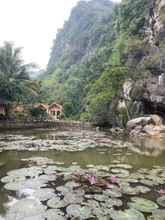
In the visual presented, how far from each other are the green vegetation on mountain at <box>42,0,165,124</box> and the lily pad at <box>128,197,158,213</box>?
59.2ft

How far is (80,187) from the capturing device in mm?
5891

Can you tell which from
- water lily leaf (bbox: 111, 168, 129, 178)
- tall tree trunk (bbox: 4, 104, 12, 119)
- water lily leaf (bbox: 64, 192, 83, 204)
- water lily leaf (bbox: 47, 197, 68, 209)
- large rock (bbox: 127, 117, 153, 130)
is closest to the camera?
water lily leaf (bbox: 47, 197, 68, 209)

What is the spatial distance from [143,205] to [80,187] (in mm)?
1542

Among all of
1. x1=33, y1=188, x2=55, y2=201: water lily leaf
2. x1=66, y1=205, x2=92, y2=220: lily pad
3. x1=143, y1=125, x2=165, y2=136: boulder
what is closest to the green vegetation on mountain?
x1=143, y1=125, x2=165, y2=136: boulder

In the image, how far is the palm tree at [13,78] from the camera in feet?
77.5

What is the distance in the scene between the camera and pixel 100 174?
715 centimetres

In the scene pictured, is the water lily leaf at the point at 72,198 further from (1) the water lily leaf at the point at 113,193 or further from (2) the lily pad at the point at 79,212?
(1) the water lily leaf at the point at 113,193

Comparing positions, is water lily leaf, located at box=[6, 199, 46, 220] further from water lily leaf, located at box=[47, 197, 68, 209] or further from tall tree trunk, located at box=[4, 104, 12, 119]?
tall tree trunk, located at box=[4, 104, 12, 119]

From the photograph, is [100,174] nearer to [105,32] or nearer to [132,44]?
[132,44]

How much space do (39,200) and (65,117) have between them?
3678 cm

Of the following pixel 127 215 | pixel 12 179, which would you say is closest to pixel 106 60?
pixel 12 179

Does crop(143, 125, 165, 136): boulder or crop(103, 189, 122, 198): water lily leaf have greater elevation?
crop(143, 125, 165, 136): boulder

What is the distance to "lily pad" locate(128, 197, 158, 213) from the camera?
15.4 feet

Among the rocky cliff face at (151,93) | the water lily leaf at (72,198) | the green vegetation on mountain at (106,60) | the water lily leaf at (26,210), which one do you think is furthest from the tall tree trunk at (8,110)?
the water lily leaf at (26,210)
